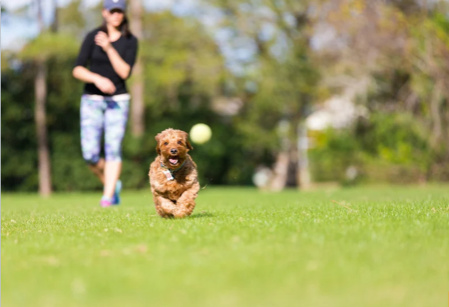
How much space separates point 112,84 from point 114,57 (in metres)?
0.38

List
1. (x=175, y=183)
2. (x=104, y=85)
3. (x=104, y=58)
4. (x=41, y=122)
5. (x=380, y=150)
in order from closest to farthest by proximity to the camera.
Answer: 1. (x=175, y=183)
2. (x=104, y=85)
3. (x=104, y=58)
4. (x=41, y=122)
5. (x=380, y=150)

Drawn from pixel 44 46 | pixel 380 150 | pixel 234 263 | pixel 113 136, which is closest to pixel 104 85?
pixel 113 136

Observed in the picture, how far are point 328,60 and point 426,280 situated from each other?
27.1m

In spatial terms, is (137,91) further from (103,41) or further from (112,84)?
(112,84)

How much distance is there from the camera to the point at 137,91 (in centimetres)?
2502

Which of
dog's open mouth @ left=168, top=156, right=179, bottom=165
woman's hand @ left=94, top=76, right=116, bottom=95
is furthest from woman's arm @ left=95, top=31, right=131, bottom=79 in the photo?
dog's open mouth @ left=168, top=156, right=179, bottom=165

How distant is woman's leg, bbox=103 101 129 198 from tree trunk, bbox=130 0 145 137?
15.0m

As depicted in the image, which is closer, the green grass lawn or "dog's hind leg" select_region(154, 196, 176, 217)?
the green grass lawn

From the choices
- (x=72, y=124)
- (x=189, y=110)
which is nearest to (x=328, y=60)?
(x=189, y=110)

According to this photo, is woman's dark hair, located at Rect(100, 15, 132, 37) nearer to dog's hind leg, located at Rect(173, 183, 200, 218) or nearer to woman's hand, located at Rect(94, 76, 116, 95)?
woman's hand, located at Rect(94, 76, 116, 95)

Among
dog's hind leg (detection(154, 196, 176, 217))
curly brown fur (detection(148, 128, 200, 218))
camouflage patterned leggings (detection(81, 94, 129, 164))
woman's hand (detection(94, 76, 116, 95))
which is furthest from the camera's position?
camouflage patterned leggings (detection(81, 94, 129, 164))

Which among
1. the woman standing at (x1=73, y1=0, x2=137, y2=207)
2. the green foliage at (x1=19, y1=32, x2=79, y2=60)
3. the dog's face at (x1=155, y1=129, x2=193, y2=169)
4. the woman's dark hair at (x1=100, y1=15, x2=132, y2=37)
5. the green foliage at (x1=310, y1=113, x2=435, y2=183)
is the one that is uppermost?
the green foliage at (x1=19, y1=32, x2=79, y2=60)

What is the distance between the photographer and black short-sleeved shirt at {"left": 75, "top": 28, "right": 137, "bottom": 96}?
940 cm

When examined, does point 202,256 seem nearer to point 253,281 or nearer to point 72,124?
point 253,281
